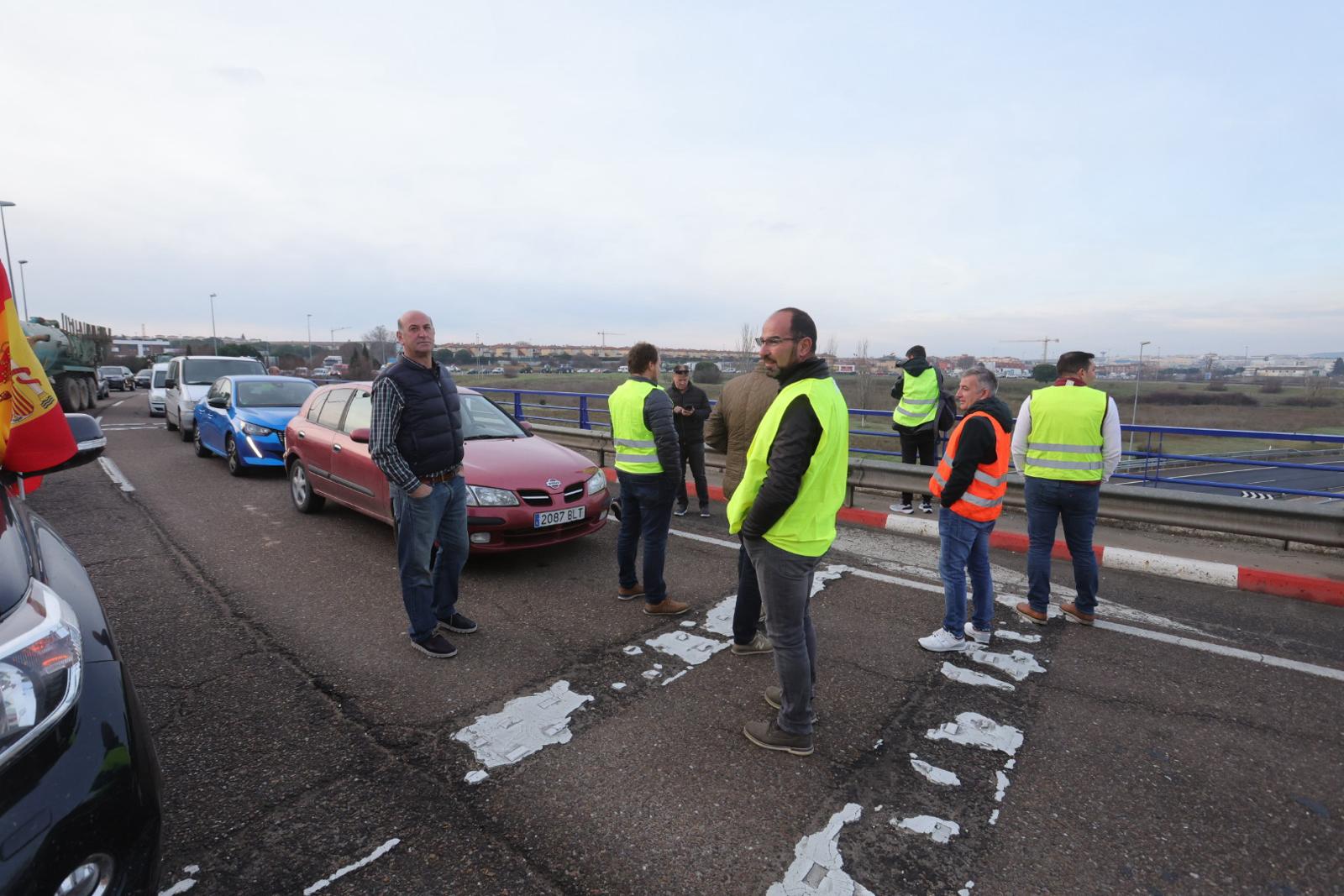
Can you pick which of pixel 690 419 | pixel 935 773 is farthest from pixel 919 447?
pixel 935 773

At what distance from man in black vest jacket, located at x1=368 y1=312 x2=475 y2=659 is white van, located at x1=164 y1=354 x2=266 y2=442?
11191 millimetres

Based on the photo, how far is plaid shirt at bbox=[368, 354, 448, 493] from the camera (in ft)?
12.3

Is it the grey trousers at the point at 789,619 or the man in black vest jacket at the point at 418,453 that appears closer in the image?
the grey trousers at the point at 789,619

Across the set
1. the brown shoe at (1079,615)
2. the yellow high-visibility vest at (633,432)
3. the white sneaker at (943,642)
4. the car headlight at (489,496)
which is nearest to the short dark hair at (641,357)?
the yellow high-visibility vest at (633,432)

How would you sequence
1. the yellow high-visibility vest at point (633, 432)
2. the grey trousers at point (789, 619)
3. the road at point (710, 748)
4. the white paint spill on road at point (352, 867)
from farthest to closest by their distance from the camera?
the yellow high-visibility vest at point (633, 432)
the grey trousers at point (789, 619)
the road at point (710, 748)
the white paint spill on road at point (352, 867)

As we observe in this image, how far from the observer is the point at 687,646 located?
163 inches

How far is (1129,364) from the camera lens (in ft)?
60.1

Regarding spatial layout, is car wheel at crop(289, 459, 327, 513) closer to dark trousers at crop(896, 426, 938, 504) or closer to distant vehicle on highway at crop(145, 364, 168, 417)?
dark trousers at crop(896, 426, 938, 504)

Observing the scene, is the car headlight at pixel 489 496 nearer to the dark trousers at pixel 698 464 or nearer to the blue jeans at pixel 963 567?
the dark trousers at pixel 698 464

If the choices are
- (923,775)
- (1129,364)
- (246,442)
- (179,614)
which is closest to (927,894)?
(923,775)

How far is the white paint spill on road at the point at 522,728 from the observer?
9.84 ft

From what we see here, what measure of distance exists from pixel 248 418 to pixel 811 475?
30.4 feet

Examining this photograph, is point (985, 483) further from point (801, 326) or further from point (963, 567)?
point (801, 326)

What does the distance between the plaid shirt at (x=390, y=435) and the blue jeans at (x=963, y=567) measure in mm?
3156
